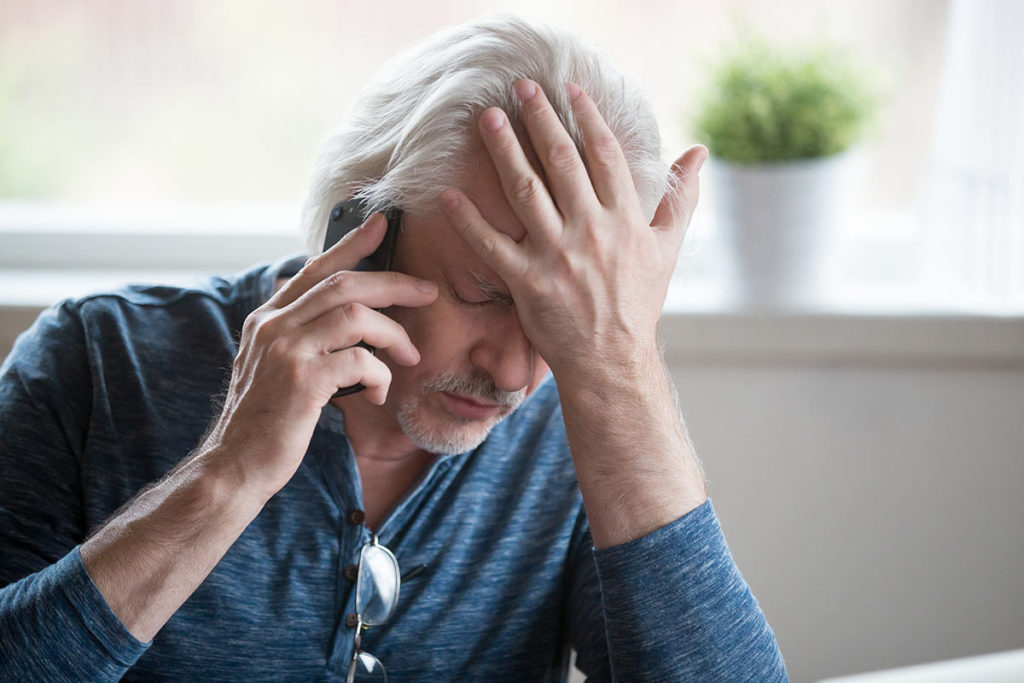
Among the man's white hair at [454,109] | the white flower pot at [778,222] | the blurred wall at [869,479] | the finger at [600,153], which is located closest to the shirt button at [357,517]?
the man's white hair at [454,109]

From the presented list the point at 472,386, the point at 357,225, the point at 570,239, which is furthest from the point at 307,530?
the point at 570,239

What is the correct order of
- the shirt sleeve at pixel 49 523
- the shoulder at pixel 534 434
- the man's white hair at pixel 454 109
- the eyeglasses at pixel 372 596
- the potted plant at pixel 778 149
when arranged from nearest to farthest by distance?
the shirt sleeve at pixel 49 523, the man's white hair at pixel 454 109, the eyeglasses at pixel 372 596, the shoulder at pixel 534 434, the potted plant at pixel 778 149

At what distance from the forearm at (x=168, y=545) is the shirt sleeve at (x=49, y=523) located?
0.05ft

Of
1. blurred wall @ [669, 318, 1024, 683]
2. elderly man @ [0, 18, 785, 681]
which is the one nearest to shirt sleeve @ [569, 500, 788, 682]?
elderly man @ [0, 18, 785, 681]

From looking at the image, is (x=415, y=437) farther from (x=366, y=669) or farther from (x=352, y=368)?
(x=366, y=669)

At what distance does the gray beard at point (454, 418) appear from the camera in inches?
46.6

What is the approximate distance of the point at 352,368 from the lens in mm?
1058

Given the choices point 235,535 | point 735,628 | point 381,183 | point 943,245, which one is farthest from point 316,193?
point 943,245

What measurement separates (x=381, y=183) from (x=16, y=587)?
0.58 m

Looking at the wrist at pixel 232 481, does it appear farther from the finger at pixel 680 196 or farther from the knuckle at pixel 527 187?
the finger at pixel 680 196

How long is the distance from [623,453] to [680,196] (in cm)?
32

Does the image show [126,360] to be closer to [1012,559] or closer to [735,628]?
[735,628]

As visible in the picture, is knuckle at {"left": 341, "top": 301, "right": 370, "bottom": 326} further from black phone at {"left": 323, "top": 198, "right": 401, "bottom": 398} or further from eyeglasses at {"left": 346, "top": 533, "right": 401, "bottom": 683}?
eyeglasses at {"left": 346, "top": 533, "right": 401, "bottom": 683}

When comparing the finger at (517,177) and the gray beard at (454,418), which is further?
the gray beard at (454,418)
